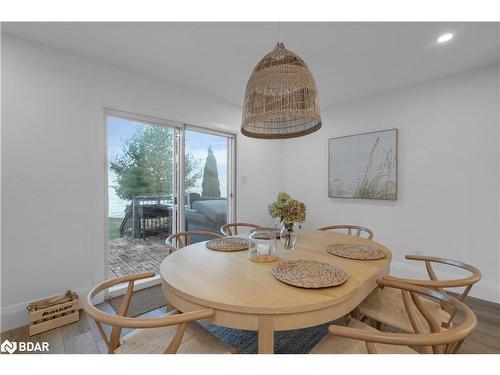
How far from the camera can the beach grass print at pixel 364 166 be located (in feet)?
10.0

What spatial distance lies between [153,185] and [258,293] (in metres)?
2.29

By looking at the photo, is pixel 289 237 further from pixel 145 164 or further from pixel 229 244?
pixel 145 164

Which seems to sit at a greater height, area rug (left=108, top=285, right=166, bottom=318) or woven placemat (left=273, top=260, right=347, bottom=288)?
woven placemat (left=273, top=260, right=347, bottom=288)

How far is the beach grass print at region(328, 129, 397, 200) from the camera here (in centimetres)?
306

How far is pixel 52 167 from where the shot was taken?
2123 millimetres

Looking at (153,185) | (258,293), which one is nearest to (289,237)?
(258,293)

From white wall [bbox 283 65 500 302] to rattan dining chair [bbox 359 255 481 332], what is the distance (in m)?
1.55

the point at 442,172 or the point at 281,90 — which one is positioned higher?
the point at 281,90

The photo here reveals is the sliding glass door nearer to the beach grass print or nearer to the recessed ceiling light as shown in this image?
the beach grass print

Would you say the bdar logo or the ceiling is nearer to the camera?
the bdar logo

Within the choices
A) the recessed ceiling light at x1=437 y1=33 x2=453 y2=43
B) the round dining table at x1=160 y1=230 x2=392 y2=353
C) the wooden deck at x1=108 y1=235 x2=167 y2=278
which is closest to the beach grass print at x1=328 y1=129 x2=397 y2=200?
the recessed ceiling light at x1=437 y1=33 x2=453 y2=43

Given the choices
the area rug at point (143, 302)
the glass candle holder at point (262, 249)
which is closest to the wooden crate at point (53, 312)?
the area rug at point (143, 302)

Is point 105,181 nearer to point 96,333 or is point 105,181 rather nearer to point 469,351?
point 96,333
